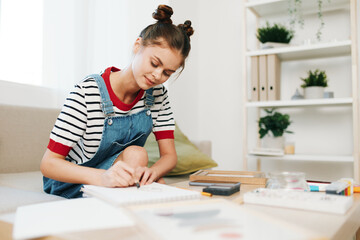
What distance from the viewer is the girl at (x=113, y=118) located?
0.93 metres

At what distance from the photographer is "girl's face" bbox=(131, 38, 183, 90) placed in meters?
1.00

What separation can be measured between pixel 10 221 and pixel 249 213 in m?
0.40

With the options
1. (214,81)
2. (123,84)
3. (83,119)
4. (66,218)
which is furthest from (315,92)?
(66,218)

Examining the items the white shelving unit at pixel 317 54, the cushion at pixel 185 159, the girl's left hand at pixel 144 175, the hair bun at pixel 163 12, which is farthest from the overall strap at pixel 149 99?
the white shelving unit at pixel 317 54

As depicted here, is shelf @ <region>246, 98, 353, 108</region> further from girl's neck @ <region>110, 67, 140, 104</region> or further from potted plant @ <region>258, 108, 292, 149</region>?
girl's neck @ <region>110, 67, 140, 104</region>

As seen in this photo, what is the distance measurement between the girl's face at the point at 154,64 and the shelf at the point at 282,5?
51.5 inches

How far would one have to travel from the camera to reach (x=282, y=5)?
215 cm

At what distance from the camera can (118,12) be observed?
217cm

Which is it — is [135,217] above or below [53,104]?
below

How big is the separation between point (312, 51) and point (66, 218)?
194cm

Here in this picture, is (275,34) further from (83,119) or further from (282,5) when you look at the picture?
(83,119)

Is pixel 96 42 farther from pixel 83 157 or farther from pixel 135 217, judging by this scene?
pixel 135 217

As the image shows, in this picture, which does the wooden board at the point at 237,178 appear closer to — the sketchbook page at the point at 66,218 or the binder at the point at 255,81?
the sketchbook page at the point at 66,218

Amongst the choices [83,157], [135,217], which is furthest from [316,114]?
[135,217]
